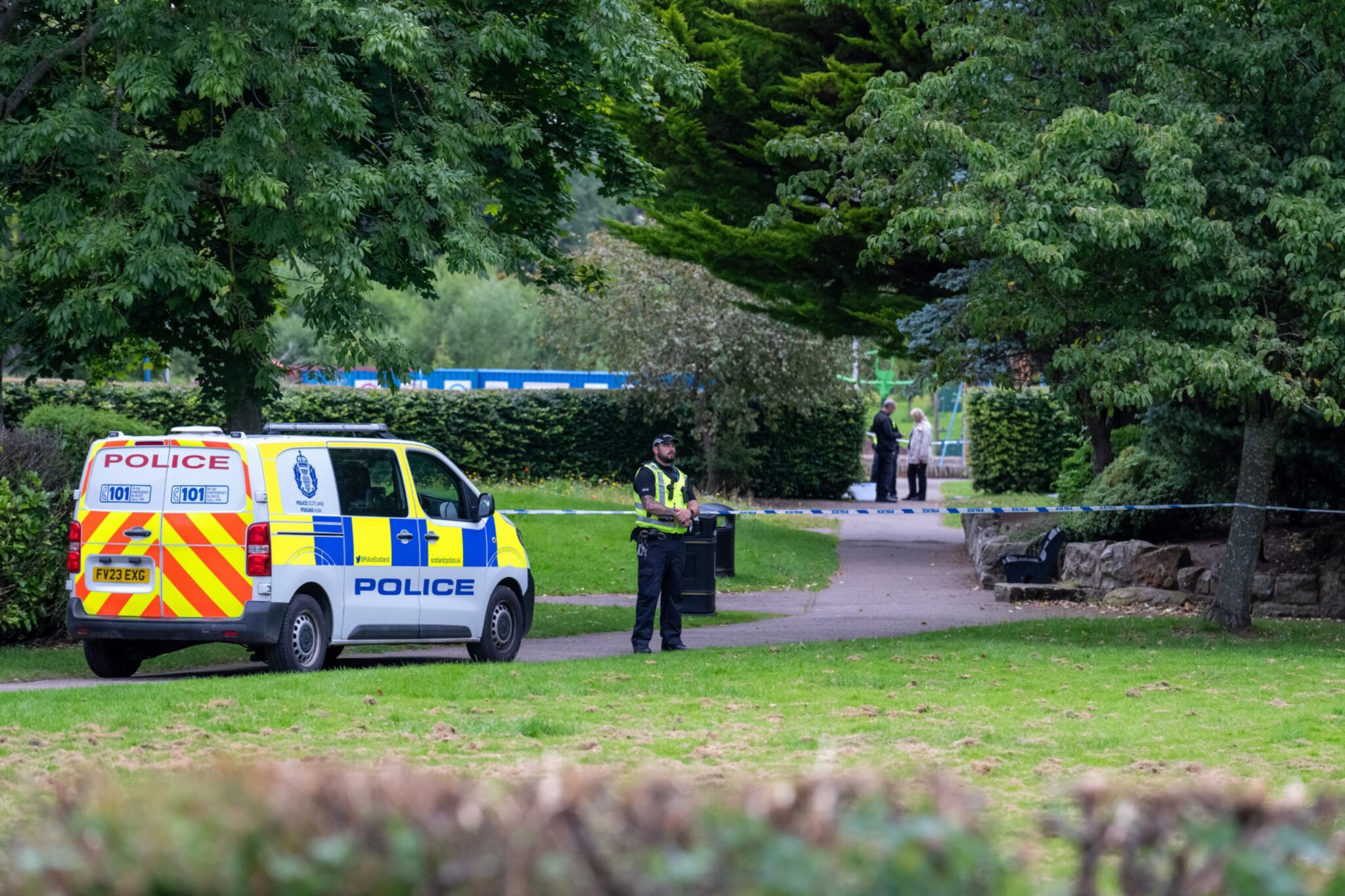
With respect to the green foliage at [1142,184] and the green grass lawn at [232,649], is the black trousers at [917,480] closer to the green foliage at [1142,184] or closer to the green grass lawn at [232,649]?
the green grass lawn at [232,649]

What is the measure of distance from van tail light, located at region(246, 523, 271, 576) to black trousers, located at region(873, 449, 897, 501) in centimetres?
2324

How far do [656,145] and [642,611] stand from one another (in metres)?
10.8

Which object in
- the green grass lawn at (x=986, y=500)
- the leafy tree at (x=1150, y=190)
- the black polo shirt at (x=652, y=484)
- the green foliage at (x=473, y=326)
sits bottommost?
the green grass lawn at (x=986, y=500)

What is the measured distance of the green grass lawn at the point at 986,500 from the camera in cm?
2978

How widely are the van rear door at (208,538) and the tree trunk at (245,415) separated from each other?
14.8 ft

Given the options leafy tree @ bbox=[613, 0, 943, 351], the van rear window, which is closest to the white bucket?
leafy tree @ bbox=[613, 0, 943, 351]

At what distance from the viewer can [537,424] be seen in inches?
1245

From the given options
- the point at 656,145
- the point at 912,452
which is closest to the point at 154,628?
the point at 656,145

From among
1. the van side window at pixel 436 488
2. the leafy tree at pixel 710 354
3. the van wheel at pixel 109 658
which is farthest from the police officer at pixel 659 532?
the leafy tree at pixel 710 354

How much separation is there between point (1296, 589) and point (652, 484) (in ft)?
26.2

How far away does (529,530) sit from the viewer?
22531 mm

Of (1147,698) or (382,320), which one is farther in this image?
(382,320)

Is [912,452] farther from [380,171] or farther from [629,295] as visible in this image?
[380,171]

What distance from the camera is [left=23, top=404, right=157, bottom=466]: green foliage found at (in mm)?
15297
